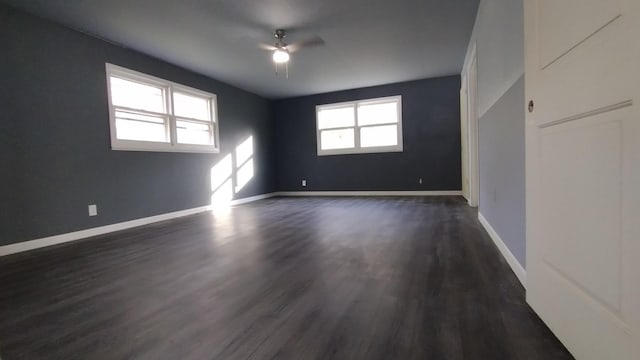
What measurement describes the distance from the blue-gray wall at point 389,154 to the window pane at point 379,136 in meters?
0.26

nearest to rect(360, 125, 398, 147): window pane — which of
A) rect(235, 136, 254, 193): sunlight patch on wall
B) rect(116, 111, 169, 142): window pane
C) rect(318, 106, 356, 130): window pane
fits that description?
rect(318, 106, 356, 130): window pane

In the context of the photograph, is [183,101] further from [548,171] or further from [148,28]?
[548,171]

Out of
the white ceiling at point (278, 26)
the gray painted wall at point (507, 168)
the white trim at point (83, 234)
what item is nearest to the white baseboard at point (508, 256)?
the gray painted wall at point (507, 168)

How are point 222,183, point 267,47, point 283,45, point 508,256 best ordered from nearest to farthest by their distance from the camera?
point 508,256
point 283,45
point 267,47
point 222,183

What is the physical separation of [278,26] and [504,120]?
289 centimetres

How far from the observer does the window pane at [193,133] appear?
5.28m

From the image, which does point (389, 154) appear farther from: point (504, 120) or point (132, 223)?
point (132, 223)

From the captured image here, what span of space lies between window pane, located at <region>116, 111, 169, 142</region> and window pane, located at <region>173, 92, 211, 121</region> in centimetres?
43

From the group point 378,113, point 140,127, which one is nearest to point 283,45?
point 140,127

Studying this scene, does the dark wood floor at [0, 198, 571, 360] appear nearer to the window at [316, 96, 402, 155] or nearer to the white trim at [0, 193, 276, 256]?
the white trim at [0, 193, 276, 256]

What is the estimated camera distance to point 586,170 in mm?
996

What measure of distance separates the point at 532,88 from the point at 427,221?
262 cm

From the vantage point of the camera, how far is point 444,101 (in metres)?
6.52

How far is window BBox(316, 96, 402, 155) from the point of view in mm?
7000
